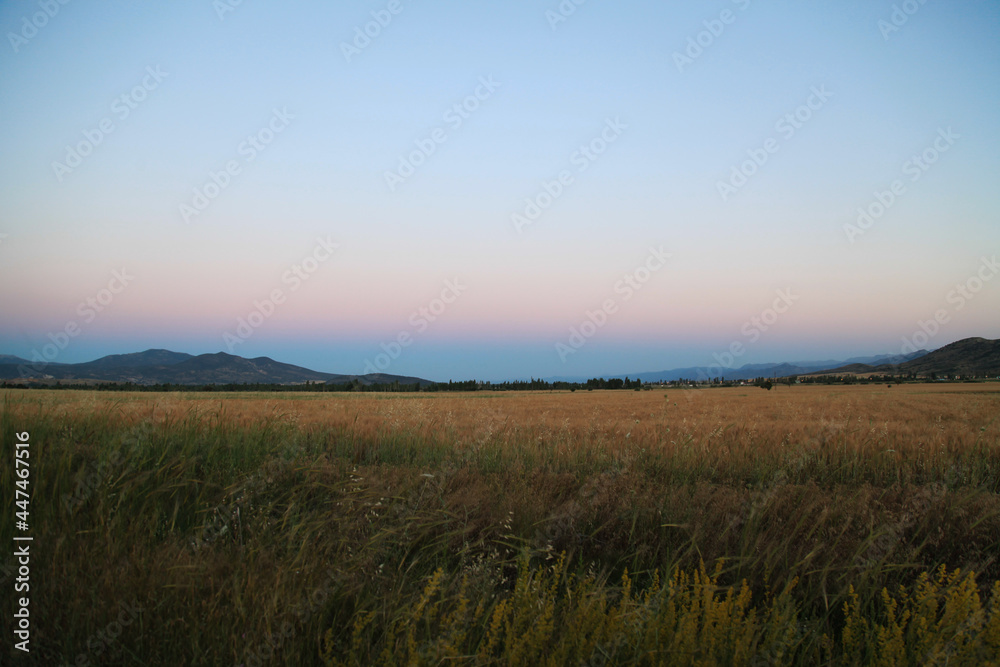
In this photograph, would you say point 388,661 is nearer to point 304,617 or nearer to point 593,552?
point 304,617

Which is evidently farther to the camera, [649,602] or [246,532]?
[246,532]

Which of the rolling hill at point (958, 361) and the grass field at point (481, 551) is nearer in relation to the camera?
the grass field at point (481, 551)

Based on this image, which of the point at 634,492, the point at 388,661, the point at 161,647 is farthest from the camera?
the point at 634,492

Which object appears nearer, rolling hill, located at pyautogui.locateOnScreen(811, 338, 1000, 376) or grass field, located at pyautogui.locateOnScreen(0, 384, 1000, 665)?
grass field, located at pyautogui.locateOnScreen(0, 384, 1000, 665)

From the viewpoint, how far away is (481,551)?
166 inches

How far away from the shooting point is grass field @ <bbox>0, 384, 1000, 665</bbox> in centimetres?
271

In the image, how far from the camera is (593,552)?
14.6 feet

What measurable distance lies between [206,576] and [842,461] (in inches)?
324

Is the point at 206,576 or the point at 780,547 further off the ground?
the point at 206,576

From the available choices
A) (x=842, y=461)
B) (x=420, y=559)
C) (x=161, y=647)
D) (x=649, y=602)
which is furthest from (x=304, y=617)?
(x=842, y=461)

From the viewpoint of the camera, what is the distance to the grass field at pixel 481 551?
8.91 feet

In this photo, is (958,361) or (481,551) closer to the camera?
(481,551)

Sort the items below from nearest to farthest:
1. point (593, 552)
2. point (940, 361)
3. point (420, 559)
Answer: point (420, 559) → point (593, 552) → point (940, 361)

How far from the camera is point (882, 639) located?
2955mm
